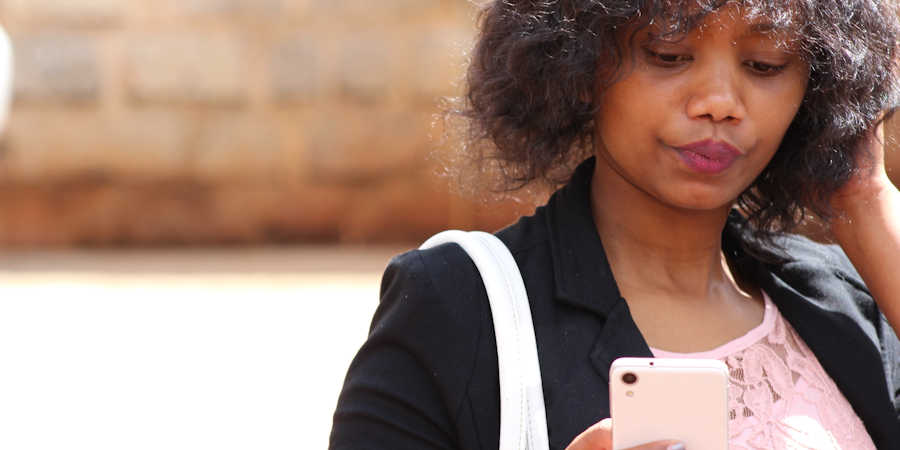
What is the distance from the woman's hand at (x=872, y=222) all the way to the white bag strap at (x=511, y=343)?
70 centimetres

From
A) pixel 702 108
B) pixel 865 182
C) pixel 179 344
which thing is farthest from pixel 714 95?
pixel 179 344

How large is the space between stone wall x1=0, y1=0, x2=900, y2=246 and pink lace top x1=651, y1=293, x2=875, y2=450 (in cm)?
537

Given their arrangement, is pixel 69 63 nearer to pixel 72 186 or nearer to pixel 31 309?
pixel 72 186

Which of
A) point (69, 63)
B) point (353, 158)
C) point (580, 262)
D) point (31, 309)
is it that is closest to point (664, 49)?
point (580, 262)

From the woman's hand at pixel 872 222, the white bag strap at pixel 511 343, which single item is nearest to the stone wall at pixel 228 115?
the woman's hand at pixel 872 222

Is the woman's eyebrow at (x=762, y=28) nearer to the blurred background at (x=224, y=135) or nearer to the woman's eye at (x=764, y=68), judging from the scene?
the woman's eye at (x=764, y=68)

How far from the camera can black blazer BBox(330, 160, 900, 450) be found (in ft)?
6.28

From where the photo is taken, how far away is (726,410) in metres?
1.73

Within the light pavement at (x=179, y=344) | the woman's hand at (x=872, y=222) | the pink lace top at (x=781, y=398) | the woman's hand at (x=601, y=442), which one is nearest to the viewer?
the woman's hand at (x=601, y=442)

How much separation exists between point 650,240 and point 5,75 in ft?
18.9

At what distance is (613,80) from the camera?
7.07 feet

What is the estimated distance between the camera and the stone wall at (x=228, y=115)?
303 inches

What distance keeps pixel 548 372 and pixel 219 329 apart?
4163mm

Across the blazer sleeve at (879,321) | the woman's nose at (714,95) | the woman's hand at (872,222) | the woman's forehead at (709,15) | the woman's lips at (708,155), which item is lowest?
the blazer sleeve at (879,321)
